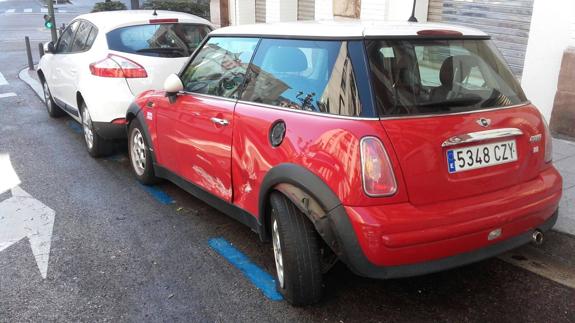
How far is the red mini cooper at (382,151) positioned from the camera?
8.93ft

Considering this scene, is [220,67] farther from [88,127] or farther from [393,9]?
[393,9]

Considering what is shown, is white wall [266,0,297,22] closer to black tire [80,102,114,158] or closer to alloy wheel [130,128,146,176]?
black tire [80,102,114,158]

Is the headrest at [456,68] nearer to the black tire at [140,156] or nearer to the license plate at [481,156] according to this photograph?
the license plate at [481,156]

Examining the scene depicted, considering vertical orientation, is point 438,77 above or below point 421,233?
above

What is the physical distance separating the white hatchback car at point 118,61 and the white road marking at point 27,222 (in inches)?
44.9

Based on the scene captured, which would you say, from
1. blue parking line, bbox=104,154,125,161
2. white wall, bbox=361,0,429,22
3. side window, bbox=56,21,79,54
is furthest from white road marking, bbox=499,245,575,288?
white wall, bbox=361,0,429,22

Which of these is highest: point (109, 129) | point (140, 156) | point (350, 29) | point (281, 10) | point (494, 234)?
point (350, 29)

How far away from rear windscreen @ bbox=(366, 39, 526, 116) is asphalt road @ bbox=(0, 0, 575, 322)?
1172 mm

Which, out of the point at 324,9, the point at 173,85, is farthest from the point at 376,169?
the point at 324,9

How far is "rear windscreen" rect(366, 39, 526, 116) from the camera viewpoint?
9.49 ft

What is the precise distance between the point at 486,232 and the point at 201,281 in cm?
179

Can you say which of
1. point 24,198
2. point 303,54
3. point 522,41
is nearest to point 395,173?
point 303,54

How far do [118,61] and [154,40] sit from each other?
0.51 metres

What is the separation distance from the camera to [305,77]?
10.5ft
